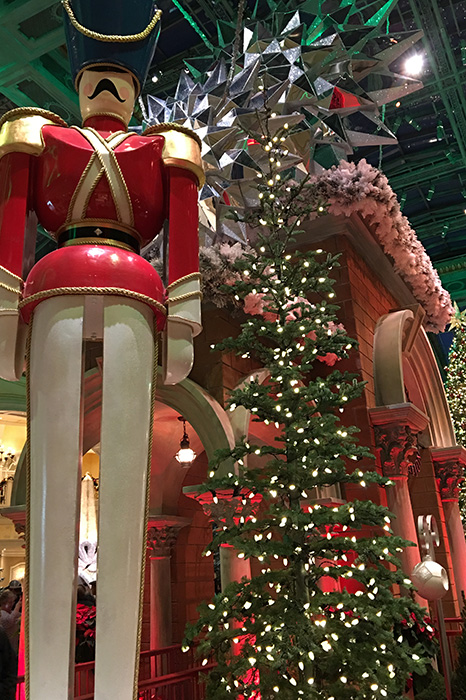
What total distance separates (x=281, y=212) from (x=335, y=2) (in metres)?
3.41

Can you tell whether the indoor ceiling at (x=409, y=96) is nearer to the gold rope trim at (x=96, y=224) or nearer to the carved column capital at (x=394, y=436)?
the carved column capital at (x=394, y=436)

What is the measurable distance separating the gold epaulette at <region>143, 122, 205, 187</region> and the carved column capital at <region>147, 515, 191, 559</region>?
6.93 metres

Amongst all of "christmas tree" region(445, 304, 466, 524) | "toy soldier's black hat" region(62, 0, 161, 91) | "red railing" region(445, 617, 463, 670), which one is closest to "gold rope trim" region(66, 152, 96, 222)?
"toy soldier's black hat" region(62, 0, 161, 91)

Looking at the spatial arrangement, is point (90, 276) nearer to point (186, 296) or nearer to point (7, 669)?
point (186, 296)

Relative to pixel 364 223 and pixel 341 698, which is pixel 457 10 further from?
pixel 341 698

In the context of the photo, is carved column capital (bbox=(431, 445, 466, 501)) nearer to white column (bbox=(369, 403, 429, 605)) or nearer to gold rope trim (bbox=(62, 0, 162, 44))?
white column (bbox=(369, 403, 429, 605))

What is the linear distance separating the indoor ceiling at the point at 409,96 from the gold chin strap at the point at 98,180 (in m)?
4.53

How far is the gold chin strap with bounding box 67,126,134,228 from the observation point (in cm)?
249

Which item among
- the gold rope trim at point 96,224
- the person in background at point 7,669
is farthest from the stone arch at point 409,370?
the gold rope trim at point 96,224

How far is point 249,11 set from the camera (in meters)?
7.93

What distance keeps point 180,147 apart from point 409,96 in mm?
8837

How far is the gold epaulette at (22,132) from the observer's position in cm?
244

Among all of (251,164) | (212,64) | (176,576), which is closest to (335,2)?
(212,64)

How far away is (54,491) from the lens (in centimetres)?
214
